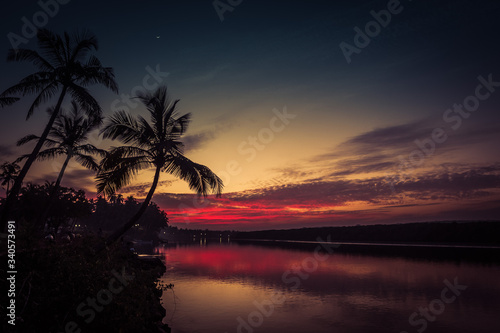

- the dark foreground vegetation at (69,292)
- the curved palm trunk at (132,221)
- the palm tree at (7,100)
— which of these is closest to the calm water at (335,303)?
the curved palm trunk at (132,221)

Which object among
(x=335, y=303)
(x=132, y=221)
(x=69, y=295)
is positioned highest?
(x=132, y=221)

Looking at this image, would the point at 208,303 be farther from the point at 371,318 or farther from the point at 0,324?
the point at 0,324

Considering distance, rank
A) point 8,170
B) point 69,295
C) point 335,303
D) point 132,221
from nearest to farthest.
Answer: point 69,295 < point 335,303 < point 132,221 < point 8,170

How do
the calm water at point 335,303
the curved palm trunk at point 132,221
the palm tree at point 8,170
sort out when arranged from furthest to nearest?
the palm tree at point 8,170, the curved palm trunk at point 132,221, the calm water at point 335,303

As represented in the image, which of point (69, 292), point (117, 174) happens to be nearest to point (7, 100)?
point (117, 174)

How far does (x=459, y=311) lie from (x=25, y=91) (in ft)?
86.8

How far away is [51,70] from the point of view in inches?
771

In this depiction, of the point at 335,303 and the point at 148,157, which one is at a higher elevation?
the point at 148,157

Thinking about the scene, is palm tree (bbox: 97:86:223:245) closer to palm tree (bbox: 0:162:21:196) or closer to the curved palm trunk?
the curved palm trunk

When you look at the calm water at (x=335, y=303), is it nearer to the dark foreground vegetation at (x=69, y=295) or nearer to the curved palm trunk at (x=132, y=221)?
the curved palm trunk at (x=132, y=221)

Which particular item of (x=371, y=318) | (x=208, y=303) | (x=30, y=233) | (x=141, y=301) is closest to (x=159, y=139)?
(x=208, y=303)

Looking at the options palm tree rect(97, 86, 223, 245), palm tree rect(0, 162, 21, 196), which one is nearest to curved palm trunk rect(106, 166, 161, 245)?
palm tree rect(97, 86, 223, 245)

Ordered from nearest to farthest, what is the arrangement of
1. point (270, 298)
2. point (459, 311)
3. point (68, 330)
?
point (68, 330) < point (459, 311) < point (270, 298)

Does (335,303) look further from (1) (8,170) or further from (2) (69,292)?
(1) (8,170)
